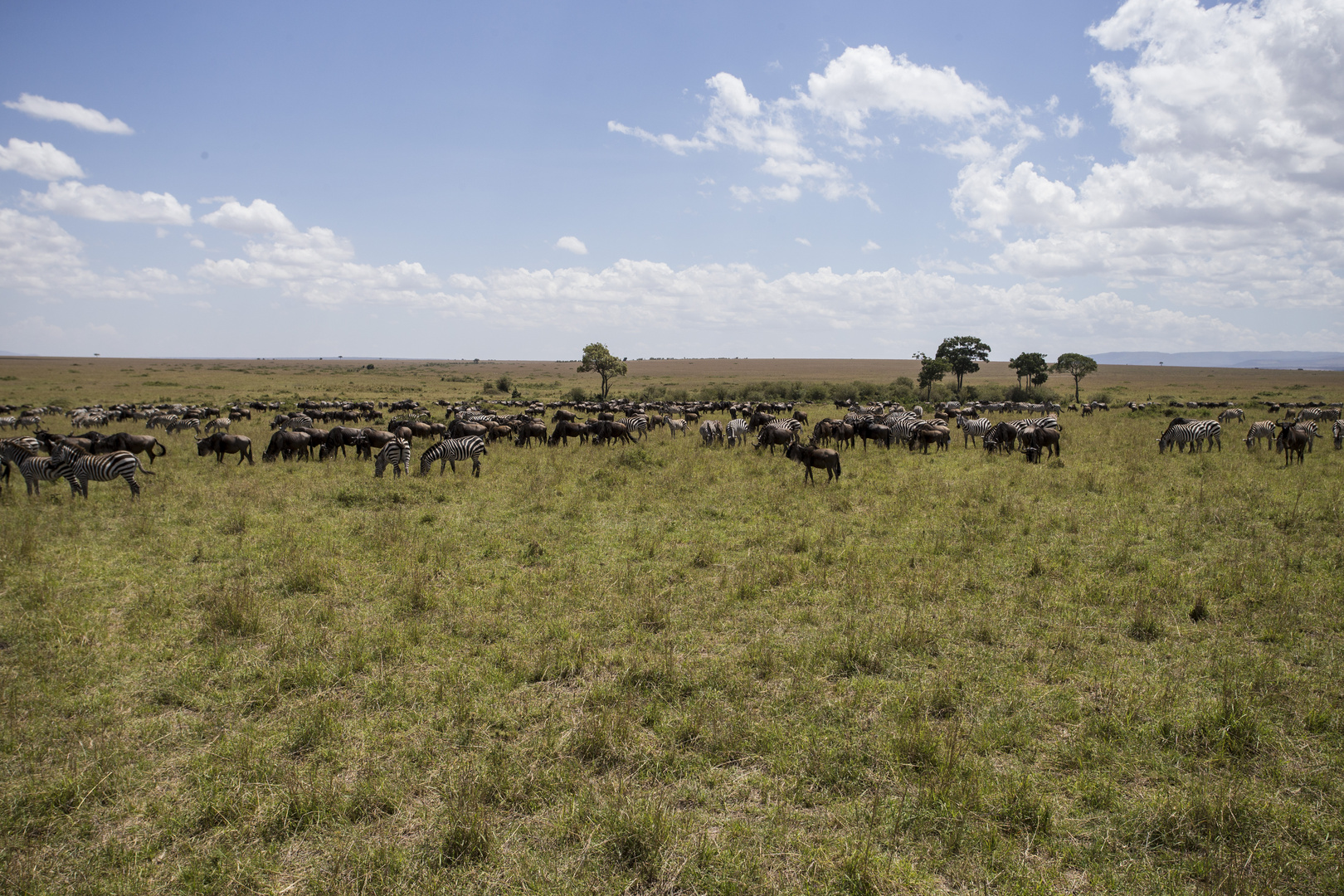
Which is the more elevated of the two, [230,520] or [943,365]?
[943,365]

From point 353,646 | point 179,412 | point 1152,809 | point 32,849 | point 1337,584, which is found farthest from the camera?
point 179,412

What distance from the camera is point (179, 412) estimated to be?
36.9 meters

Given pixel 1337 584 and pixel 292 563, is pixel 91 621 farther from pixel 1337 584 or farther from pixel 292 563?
pixel 1337 584

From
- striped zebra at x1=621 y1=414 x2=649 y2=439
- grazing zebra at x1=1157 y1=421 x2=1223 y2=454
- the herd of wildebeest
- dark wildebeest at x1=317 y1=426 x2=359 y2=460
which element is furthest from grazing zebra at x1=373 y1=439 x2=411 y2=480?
grazing zebra at x1=1157 y1=421 x2=1223 y2=454

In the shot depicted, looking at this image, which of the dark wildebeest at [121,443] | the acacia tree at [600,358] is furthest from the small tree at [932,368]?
the dark wildebeest at [121,443]

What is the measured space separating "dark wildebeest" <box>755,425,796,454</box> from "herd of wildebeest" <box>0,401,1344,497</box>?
0.14ft

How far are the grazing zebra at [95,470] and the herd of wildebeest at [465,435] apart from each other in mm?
24

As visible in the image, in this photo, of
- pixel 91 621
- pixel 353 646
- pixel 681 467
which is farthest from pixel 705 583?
pixel 681 467

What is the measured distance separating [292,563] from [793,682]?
8265 mm

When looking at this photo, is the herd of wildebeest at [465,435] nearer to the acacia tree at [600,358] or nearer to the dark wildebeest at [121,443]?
the dark wildebeest at [121,443]

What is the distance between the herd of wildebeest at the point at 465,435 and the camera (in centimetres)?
1812

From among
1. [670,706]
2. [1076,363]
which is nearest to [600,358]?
[1076,363]

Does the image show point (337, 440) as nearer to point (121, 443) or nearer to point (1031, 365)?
point (121, 443)

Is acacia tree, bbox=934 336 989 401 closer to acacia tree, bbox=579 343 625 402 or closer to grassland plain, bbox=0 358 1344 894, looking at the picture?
acacia tree, bbox=579 343 625 402
